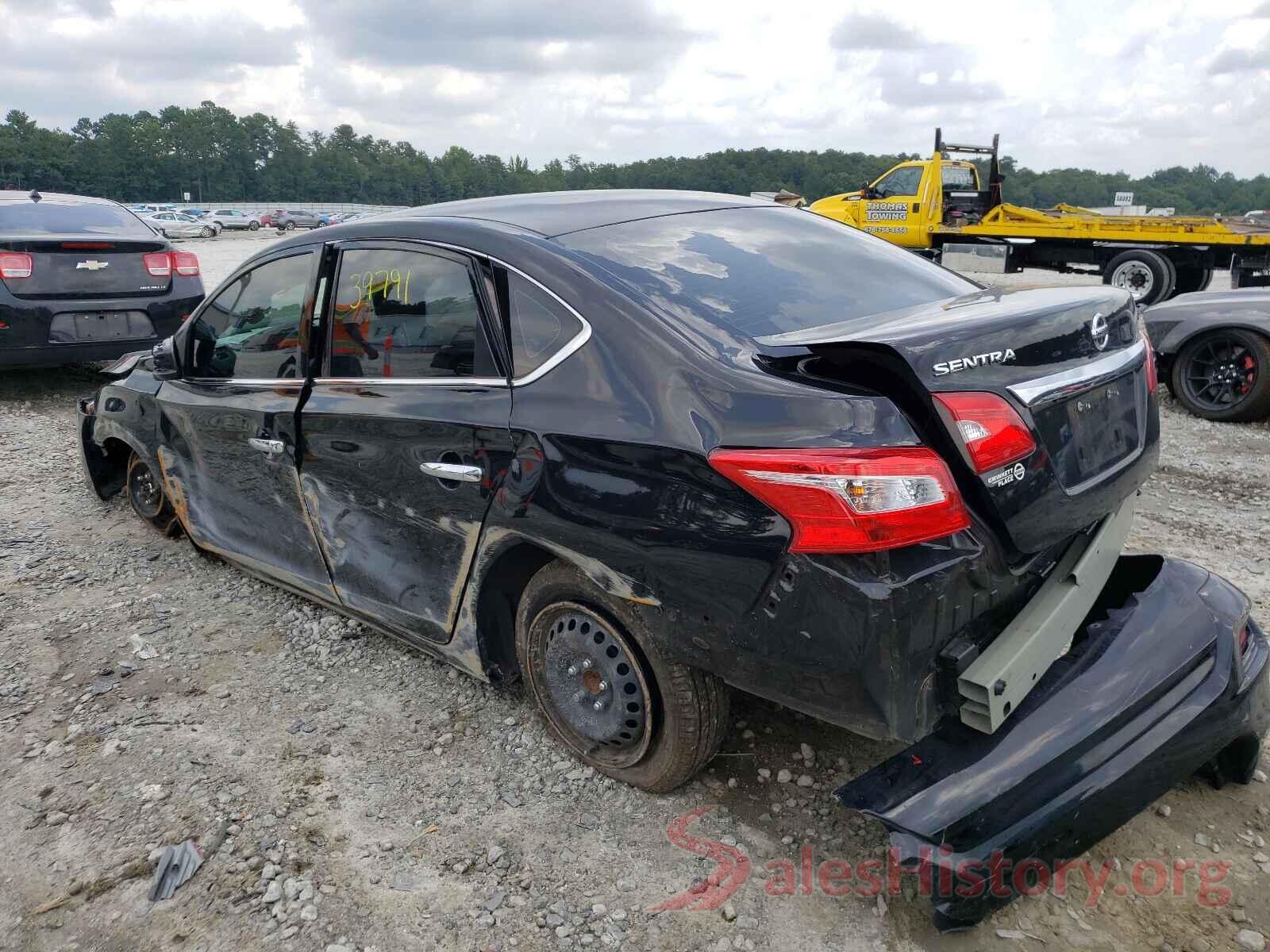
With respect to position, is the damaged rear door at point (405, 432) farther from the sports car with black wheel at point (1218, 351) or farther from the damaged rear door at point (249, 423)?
the sports car with black wheel at point (1218, 351)

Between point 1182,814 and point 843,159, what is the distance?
51.2 meters

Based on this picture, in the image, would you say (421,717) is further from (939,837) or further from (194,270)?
(194,270)

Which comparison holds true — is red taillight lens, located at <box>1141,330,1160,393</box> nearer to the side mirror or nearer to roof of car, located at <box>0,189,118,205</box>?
the side mirror

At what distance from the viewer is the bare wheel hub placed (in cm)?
245

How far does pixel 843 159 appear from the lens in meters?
49.4

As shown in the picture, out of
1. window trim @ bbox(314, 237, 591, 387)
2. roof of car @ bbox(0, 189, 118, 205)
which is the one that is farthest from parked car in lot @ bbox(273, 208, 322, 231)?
window trim @ bbox(314, 237, 591, 387)

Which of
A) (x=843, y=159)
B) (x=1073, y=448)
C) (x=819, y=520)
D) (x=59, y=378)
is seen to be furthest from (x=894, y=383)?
(x=843, y=159)

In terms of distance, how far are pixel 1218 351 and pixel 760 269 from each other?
18.4 ft

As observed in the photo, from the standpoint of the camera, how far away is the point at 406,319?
110 inches

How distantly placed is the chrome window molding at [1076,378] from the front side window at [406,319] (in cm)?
135

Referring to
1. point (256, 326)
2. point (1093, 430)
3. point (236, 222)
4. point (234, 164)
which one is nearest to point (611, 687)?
point (1093, 430)

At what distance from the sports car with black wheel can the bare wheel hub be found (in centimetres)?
586

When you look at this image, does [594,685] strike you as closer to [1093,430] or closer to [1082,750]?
[1082,750]

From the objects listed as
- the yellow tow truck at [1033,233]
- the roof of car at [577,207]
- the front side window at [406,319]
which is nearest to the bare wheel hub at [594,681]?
the front side window at [406,319]
